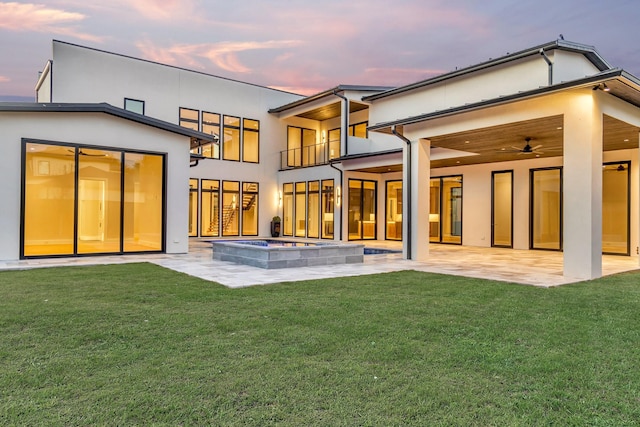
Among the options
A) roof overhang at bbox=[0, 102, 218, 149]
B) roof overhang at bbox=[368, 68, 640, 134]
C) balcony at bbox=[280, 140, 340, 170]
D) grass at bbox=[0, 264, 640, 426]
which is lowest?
grass at bbox=[0, 264, 640, 426]

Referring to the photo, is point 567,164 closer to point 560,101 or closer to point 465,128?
point 560,101

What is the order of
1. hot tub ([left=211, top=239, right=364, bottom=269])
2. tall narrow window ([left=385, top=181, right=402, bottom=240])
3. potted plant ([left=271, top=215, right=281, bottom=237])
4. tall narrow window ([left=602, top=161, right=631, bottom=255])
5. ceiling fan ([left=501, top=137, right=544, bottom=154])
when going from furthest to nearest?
potted plant ([left=271, top=215, right=281, bottom=237]) < tall narrow window ([left=385, top=181, right=402, bottom=240]) < tall narrow window ([left=602, top=161, right=631, bottom=255]) < ceiling fan ([left=501, top=137, right=544, bottom=154]) < hot tub ([left=211, top=239, right=364, bottom=269])

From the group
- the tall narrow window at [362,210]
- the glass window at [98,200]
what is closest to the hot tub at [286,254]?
the glass window at [98,200]

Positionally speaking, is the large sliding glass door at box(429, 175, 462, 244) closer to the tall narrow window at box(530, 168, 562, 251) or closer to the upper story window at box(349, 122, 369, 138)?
the tall narrow window at box(530, 168, 562, 251)

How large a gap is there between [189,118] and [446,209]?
11.7 metres

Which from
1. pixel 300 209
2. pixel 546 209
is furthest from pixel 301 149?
pixel 546 209

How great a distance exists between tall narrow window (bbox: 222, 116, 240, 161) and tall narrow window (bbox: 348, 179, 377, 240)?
5.76m

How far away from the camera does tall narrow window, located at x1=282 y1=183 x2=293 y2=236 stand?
21.2 metres

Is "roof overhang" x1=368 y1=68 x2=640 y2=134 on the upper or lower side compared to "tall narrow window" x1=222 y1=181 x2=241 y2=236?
upper

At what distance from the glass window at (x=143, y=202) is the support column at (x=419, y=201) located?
7.10 metres

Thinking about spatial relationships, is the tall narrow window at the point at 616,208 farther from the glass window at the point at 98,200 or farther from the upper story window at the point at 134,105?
the upper story window at the point at 134,105

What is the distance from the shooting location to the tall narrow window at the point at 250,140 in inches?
819

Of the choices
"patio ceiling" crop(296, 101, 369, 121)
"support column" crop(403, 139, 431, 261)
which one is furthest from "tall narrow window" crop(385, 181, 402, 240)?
"support column" crop(403, 139, 431, 261)

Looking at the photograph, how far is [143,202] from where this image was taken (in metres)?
12.5
